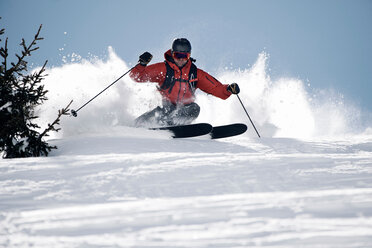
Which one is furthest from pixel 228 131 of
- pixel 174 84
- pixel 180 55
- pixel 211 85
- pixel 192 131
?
pixel 180 55

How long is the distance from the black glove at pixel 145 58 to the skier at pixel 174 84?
A: 185mm

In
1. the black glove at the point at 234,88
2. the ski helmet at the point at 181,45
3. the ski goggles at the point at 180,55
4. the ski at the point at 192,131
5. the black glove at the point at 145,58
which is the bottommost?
the ski at the point at 192,131

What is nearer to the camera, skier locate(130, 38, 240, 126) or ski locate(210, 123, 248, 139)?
ski locate(210, 123, 248, 139)

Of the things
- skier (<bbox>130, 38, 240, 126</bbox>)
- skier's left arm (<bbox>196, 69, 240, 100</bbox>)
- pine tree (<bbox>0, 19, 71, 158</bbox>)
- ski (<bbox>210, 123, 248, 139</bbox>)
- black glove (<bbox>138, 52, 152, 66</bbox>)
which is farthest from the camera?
skier's left arm (<bbox>196, 69, 240, 100</bbox>)

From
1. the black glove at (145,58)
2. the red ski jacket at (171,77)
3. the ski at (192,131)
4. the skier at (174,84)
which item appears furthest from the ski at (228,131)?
the black glove at (145,58)

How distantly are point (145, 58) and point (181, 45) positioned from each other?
30.1 inches

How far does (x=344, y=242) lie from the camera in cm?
164

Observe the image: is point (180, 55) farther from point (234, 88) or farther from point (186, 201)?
point (186, 201)

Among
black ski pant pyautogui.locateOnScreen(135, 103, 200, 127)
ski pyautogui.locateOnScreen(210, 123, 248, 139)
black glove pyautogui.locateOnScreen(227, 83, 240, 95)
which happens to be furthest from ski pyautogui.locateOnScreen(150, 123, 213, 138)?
black glove pyautogui.locateOnScreen(227, 83, 240, 95)

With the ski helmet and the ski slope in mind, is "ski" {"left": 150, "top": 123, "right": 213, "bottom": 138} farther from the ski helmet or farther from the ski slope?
the ski slope

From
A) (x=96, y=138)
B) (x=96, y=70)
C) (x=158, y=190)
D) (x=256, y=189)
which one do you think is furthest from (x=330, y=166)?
(x=96, y=70)

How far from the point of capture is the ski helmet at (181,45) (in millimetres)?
6059

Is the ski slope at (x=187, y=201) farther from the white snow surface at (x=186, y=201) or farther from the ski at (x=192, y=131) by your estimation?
the ski at (x=192, y=131)

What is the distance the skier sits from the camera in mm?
6113
